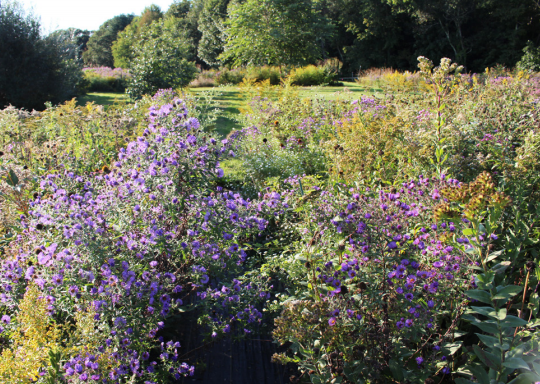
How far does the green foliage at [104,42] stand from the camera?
46594 mm

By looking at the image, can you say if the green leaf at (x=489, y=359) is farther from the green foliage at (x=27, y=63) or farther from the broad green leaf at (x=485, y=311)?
the green foliage at (x=27, y=63)

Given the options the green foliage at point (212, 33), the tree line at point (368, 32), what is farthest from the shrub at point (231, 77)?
the green foliage at point (212, 33)

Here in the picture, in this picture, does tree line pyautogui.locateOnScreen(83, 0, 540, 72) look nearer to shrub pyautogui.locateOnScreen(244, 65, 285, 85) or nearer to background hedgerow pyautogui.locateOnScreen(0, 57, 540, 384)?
shrub pyautogui.locateOnScreen(244, 65, 285, 85)

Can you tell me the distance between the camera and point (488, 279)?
50.1 inches

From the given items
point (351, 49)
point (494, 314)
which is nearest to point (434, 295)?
point (494, 314)

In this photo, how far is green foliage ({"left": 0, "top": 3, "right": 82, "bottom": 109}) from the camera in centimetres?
1332

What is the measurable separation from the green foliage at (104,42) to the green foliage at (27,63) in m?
32.8

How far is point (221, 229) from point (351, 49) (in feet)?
105

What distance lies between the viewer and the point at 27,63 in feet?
45.0

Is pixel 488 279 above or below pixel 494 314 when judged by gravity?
above

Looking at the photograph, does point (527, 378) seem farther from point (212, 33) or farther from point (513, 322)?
point (212, 33)

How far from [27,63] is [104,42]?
142 feet

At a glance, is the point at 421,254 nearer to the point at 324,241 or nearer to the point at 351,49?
the point at 324,241

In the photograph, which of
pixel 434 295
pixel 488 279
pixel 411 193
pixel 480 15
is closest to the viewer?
pixel 488 279
